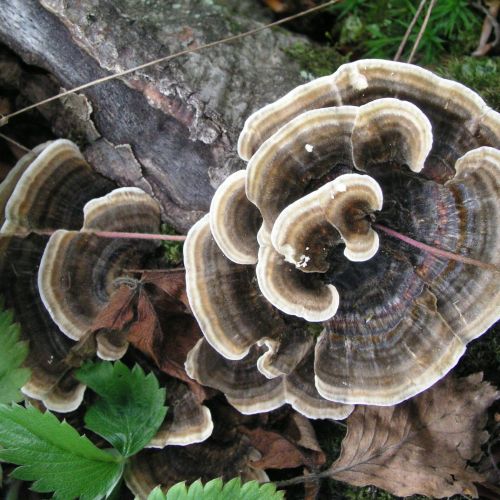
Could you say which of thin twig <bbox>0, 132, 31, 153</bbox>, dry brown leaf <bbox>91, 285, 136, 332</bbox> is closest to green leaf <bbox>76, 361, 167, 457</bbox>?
dry brown leaf <bbox>91, 285, 136, 332</bbox>

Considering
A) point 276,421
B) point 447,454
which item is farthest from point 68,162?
point 447,454

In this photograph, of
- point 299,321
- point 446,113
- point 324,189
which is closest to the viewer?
point 324,189

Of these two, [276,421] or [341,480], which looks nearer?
[341,480]

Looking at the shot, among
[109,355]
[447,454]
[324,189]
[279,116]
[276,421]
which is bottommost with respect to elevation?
[447,454]

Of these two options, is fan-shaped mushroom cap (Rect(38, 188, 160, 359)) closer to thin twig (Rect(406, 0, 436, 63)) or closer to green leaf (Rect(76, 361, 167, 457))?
green leaf (Rect(76, 361, 167, 457))

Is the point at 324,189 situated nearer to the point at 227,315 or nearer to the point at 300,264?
the point at 300,264

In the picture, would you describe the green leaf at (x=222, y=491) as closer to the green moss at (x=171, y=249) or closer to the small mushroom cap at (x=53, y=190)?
the green moss at (x=171, y=249)

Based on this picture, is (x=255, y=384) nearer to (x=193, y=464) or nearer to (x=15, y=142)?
(x=193, y=464)
